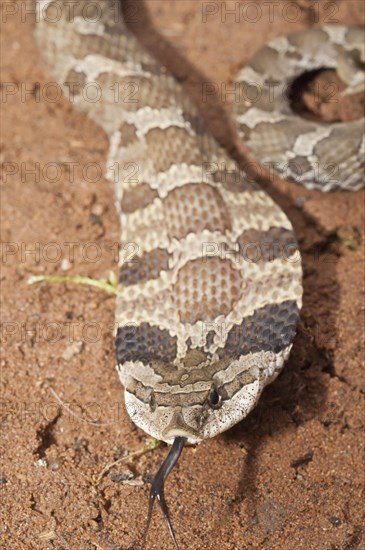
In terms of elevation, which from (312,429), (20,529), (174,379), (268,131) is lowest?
(20,529)

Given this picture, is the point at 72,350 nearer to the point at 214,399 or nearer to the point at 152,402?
the point at 152,402

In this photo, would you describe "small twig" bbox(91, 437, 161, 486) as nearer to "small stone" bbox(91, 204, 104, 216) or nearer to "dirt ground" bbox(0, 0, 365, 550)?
"dirt ground" bbox(0, 0, 365, 550)

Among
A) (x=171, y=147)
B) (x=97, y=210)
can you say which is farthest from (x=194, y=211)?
(x=97, y=210)

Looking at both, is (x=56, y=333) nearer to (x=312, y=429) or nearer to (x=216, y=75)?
(x=312, y=429)

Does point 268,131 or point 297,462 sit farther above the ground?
point 268,131

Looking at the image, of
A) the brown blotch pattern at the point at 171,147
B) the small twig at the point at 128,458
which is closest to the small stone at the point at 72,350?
the small twig at the point at 128,458

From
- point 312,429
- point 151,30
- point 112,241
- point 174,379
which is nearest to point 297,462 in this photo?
point 312,429

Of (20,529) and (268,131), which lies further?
(268,131)

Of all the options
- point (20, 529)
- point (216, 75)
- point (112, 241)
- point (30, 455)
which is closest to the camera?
point (20, 529)

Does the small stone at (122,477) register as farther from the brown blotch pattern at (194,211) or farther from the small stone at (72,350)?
the brown blotch pattern at (194,211)
